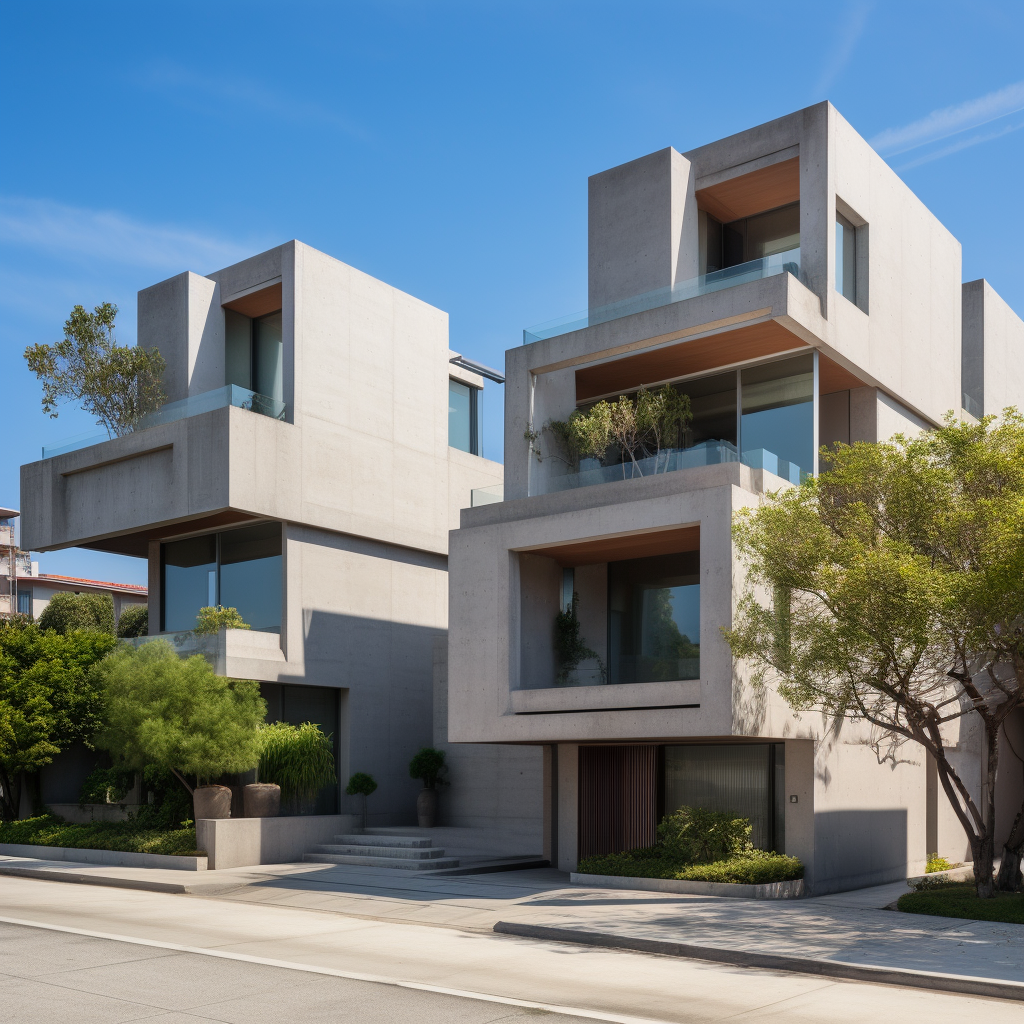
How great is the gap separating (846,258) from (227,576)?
56.3 feet

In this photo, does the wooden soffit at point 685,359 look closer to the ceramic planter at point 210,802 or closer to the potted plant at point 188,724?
the potted plant at point 188,724

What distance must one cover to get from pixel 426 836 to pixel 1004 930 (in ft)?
47.2

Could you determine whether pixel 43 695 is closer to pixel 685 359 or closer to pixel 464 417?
pixel 464 417

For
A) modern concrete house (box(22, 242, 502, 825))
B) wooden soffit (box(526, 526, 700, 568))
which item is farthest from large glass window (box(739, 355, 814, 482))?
modern concrete house (box(22, 242, 502, 825))

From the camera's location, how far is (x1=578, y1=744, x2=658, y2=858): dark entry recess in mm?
23422

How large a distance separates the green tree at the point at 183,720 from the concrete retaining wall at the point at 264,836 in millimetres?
1187

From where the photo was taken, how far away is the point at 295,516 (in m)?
28.9

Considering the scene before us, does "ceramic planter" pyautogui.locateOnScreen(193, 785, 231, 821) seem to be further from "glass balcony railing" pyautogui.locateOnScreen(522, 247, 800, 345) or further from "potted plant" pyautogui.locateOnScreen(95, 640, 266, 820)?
"glass balcony railing" pyautogui.locateOnScreen(522, 247, 800, 345)

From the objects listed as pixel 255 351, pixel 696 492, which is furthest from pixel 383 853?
pixel 255 351

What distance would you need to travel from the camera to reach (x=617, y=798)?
23875mm

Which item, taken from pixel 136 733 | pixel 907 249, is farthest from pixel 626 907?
pixel 907 249

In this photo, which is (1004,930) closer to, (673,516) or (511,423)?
(673,516)

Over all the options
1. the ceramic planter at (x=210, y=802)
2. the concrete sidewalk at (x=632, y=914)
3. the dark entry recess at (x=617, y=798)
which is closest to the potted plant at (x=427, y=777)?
the concrete sidewalk at (x=632, y=914)

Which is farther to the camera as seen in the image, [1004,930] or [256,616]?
[256,616]
